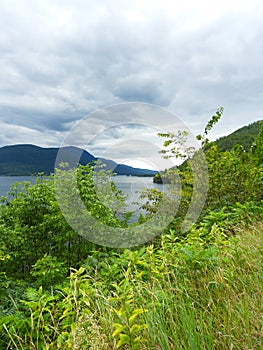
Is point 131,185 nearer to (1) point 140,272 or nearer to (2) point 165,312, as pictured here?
(1) point 140,272

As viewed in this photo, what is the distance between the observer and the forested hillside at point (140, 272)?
62.8 inches

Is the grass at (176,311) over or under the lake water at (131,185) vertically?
under

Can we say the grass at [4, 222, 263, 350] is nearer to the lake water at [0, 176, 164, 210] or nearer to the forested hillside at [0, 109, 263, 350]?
the forested hillside at [0, 109, 263, 350]

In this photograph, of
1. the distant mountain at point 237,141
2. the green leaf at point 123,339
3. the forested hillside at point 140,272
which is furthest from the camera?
the distant mountain at point 237,141

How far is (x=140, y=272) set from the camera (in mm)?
2684

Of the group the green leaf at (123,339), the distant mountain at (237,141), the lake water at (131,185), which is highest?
the distant mountain at (237,141)

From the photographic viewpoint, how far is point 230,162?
6430 mm

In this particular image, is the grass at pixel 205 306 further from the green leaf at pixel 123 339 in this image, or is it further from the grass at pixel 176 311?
the green leaf at pixel 123 339

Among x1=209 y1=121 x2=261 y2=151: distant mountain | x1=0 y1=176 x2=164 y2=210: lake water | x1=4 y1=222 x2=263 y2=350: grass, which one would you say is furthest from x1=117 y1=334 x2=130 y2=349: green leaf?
x1=209 y1=121 x2=261 y2=151: distant mountain

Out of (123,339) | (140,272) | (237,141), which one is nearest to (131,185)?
(140,272)

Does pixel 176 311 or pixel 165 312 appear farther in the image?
pixel 165 312

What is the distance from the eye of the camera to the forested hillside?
1596 millimetres

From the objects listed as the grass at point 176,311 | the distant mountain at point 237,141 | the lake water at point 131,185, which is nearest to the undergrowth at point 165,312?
the grass at point 176,311

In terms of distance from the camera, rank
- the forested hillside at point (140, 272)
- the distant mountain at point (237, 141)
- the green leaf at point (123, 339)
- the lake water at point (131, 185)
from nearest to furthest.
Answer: the green leaf at point (123, 339) → the forested hillside at point (140, 272) → the lake water at point (131, 185) → the distant mountain at point (237, 141)
